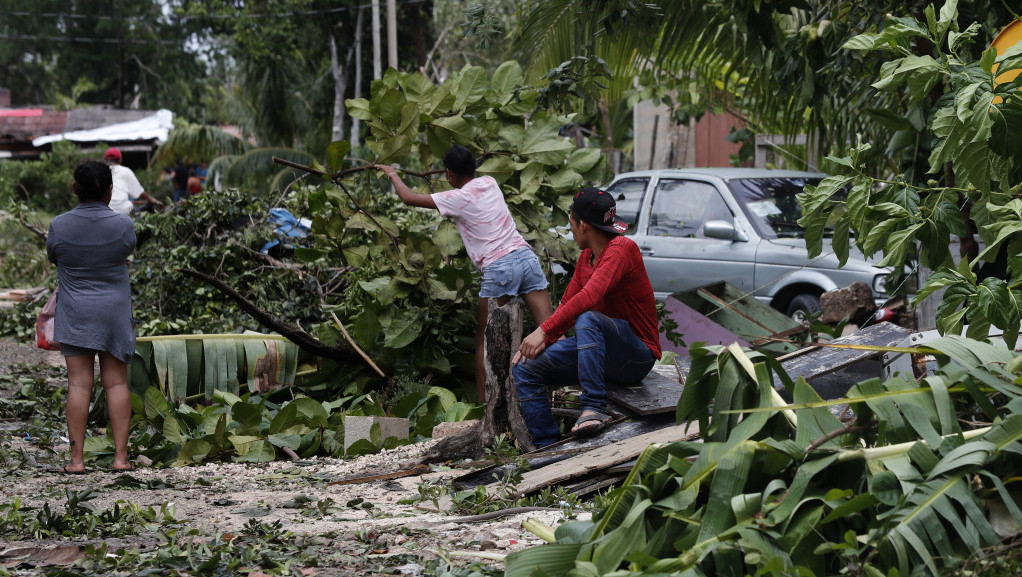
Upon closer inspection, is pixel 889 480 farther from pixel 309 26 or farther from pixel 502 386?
pixel 309 26

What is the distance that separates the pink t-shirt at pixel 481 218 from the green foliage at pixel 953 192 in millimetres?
2211

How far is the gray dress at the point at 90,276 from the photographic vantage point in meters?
5.54

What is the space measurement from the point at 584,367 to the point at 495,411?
514 mm

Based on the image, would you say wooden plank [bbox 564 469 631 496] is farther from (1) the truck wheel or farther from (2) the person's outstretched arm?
(1) the truck wheel

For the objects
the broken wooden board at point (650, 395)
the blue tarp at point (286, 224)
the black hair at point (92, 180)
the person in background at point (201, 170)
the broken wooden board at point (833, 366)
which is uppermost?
the black hair at point (92, 180)

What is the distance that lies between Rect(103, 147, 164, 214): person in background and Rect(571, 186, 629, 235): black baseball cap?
6.15 meters

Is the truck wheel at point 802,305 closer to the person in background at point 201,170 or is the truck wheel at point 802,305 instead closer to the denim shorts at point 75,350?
the denim shorts at point 75,350

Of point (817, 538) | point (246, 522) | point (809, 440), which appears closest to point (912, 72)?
point (809, 440)

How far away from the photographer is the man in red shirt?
4.94 meters

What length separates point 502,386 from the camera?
5.14 meters

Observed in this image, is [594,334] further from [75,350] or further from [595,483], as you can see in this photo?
[75,350]

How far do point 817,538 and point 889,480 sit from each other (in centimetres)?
24

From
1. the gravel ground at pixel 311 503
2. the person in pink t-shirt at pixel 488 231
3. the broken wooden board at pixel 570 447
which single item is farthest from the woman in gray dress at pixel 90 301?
the broken wooden board at pixel 570 447

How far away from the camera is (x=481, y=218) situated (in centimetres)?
612
